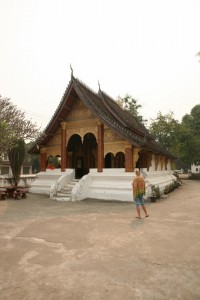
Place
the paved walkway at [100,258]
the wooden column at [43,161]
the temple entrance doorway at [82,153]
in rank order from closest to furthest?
1. the paved walkway at [100,258]
2. the wooden column at [43,161]
3. the temple entrance doorway at [82,153]

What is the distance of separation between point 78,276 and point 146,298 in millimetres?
1191

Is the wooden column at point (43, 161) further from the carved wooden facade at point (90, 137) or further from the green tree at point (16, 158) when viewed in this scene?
the green tree at point (16, 158)

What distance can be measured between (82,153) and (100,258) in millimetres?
13907

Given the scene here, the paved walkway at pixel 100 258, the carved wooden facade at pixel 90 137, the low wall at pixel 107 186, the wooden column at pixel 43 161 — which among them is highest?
the carved wooden facade at pixel 90 137

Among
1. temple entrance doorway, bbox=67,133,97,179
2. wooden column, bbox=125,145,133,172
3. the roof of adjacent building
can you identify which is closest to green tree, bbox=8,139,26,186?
the roof of adjacent building

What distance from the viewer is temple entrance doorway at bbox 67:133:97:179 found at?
59.9ft

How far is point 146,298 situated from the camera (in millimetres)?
3215

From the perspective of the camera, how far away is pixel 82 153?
60.3ft

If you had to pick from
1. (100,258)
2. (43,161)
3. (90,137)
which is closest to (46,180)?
(43,161)

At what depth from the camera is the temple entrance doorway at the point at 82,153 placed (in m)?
18.2

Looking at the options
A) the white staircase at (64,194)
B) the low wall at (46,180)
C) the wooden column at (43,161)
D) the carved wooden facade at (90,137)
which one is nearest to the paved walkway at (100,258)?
the white staircase at (64,194)

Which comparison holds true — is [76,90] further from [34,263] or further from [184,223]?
[34,263]

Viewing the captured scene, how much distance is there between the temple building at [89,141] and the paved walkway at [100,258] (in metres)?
6.05

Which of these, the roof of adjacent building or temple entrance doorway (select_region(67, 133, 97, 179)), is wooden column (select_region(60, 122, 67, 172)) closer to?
the roof of adjacent building
